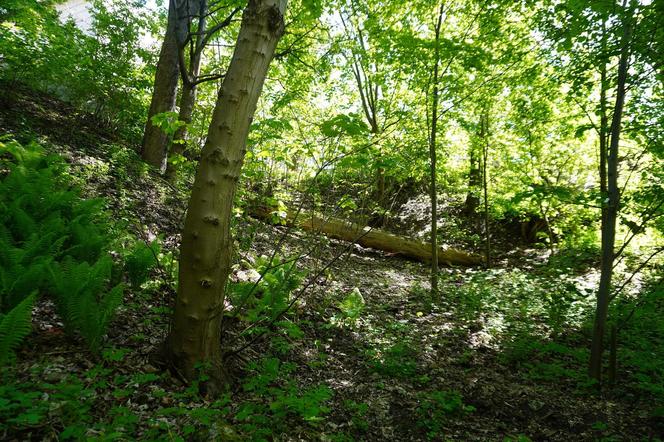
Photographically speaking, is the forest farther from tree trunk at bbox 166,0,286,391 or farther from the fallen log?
the fallen log

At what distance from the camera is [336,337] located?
14.2 feet

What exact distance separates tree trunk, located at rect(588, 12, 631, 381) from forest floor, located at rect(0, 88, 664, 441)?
0.37 m

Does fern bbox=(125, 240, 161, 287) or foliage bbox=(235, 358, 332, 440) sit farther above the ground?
fern bbox=(125, 240, 161, 287)

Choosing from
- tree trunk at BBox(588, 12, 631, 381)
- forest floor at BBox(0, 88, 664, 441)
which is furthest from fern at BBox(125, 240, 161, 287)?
tree trunk at BBox(588, 12, 631, 381)

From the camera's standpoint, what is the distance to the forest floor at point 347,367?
2094 mm

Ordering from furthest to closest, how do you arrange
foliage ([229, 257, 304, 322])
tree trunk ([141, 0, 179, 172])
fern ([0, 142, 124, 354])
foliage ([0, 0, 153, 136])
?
1. tree trunk ([141, 0, 179, 172])
2. foliage ([0, 0, 153, 136])
3. foliage ([229, 257, 304, 322])
4. fern ([0, 142, 124, 354])

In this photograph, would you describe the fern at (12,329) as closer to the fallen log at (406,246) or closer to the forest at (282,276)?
the forest at (282,276)

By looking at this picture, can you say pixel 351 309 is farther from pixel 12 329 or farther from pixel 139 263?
pixel 12 329

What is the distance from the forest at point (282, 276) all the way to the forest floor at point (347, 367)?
24 mm

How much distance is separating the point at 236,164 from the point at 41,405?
64.2 inches

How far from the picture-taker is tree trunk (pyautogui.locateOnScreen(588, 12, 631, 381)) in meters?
3.46

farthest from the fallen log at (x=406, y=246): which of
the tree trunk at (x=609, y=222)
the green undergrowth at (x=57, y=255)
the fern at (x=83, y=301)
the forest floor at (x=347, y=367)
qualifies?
the fern at (x=83, y=301)

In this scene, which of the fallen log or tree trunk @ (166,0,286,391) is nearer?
tree trunk @ (166,0,286,391)

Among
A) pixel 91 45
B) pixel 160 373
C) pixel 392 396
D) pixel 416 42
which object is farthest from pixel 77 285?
pixel 91 45
